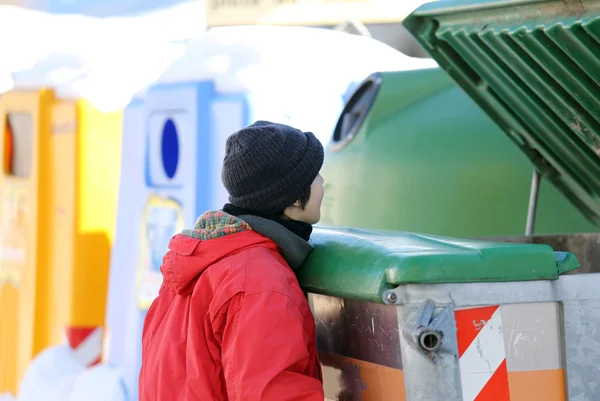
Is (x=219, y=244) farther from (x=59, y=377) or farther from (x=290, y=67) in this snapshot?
(x=59, y=377)

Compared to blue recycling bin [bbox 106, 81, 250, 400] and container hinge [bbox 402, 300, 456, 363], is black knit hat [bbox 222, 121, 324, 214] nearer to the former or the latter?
container hinge [bbox 402, 300, 456, 363]

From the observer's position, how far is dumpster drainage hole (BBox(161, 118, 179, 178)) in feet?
15.4

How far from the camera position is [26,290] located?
555cm

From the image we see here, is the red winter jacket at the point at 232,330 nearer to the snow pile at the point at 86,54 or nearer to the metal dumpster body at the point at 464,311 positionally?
the metal dumpster body at the point at 464,311

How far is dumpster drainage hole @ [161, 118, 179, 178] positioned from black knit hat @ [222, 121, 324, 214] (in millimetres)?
2725

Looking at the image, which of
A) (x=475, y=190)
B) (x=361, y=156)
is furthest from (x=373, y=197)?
(x=475, y=190)

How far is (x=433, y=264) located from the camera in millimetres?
1677

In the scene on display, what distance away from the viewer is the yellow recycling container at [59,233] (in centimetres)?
539

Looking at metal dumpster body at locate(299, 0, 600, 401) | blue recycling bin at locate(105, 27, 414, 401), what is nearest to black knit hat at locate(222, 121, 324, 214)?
metal dumpster body at locate(299, 0, 600, 401)

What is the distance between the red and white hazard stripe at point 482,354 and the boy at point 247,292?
26 cm

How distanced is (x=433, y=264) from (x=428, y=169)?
65.2 inches

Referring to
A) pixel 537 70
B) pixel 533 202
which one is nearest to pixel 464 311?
pixel 537 70

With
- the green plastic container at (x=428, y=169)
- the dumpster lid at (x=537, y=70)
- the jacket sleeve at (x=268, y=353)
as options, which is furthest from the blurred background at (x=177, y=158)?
the jacket sleeve at (x=268, y=353)

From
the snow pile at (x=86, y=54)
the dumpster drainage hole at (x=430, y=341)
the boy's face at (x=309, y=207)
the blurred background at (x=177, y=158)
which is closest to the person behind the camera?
the dumpster drainage hole at (x=430, y=341)
